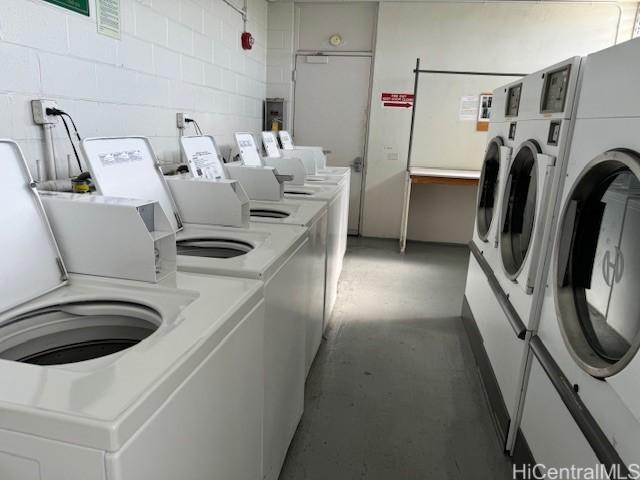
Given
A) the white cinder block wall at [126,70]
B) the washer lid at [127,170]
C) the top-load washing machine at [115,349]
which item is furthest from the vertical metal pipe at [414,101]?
the top-load washing machine at [115,349]

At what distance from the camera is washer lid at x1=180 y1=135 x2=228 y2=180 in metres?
2.30

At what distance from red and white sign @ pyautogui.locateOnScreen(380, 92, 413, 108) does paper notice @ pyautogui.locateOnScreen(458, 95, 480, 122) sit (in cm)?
56

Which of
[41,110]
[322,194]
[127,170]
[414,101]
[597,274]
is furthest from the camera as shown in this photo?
[414,101]

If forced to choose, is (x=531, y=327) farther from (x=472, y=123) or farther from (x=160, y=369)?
(x=472, y=123)

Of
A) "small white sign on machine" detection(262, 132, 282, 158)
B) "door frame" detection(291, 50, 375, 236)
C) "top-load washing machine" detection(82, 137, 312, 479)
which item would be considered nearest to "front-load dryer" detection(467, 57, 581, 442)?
"top-load washing machine" detection(82, 137, 312, 479)

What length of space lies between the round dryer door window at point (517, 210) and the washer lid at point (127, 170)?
1.57 meters

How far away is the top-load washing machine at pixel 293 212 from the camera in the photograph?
216cm

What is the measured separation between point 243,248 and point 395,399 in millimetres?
1161

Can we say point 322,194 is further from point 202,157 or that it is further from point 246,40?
point 246,40

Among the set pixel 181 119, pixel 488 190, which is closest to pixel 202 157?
pixel 181 119

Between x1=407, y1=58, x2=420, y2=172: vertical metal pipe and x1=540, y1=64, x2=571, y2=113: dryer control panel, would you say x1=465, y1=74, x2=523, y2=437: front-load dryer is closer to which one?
x1=540, y1=64, x2=571, y2=113: dryer control panel

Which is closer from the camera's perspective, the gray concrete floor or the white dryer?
the white dryer

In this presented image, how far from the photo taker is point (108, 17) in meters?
2.14

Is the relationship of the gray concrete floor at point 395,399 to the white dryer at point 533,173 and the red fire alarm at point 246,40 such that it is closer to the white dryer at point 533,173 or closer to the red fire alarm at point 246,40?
the white dryer at point 533,173
